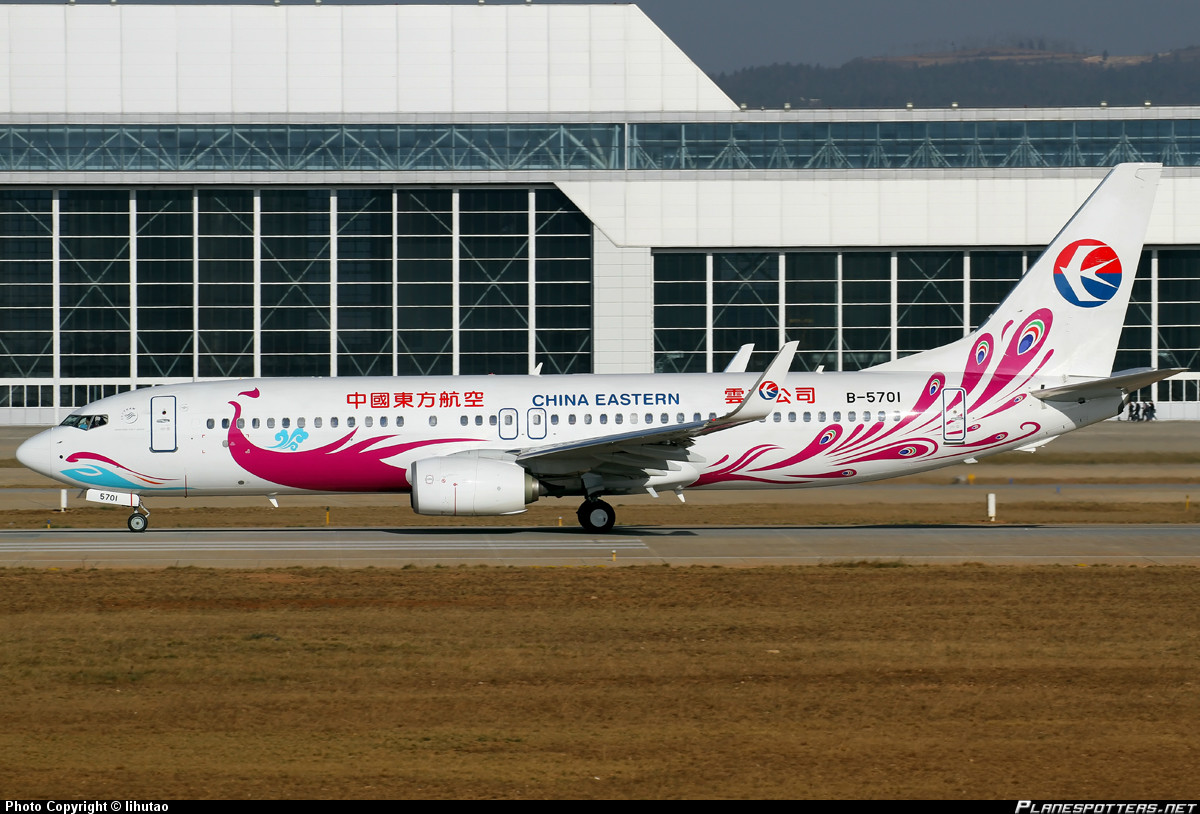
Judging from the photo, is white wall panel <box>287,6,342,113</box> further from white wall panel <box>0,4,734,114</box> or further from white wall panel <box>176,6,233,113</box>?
white wall panel <box>176,6,233,113</box>

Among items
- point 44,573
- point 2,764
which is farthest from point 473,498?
point 2,764

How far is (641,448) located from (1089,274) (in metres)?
12.0

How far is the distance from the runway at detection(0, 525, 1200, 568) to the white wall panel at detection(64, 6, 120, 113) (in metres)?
44.6

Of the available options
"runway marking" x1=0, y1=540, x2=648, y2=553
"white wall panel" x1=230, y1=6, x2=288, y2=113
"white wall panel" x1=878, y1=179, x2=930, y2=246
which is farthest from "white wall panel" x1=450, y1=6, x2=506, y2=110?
"runway marking" x1=0, y1=540, x2=648, y2=553

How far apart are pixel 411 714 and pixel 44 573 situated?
13075 millimetres

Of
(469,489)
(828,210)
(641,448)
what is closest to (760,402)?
(641,448)

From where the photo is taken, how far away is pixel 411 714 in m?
14.5

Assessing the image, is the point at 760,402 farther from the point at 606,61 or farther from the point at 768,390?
the point at 606,61

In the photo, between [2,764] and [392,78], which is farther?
[392,78]

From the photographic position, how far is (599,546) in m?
28.6

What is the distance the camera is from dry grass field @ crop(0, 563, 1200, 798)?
40.0ft

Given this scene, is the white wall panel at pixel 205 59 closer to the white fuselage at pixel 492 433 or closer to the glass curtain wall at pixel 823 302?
the glass curtain wall at pixel 823 302

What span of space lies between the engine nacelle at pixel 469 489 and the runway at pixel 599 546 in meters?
0.80

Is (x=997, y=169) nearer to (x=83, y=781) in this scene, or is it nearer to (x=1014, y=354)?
(x=1014, y=354)
